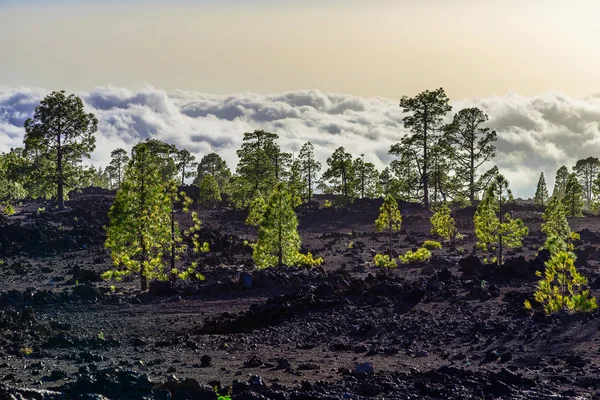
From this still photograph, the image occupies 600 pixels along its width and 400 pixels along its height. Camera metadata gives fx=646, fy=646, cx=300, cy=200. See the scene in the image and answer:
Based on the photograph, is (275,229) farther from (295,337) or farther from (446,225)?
(446,225)

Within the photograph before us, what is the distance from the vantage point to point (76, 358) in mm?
16797

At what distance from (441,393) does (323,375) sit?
283 cm

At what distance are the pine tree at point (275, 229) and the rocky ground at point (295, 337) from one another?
219cm

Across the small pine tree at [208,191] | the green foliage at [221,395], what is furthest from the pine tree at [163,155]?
the green foliage at [221,395]

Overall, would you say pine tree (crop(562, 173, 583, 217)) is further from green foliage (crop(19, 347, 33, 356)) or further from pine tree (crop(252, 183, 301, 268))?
green foliage (crop(19, 347, 33, 356))

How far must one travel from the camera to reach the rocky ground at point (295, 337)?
13.2 m

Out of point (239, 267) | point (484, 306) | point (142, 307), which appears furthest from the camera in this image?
point (239, 267)

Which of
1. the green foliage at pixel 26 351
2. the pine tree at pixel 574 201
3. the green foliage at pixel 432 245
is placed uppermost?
the pine tree at pixel 574 201

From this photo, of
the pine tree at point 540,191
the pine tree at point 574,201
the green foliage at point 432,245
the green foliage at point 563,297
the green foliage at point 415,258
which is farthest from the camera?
the pine tree at point 540,191

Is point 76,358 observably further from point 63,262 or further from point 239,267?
point 63,262

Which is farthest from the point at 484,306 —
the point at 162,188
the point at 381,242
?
the point at 381,242

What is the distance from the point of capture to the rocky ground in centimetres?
1320

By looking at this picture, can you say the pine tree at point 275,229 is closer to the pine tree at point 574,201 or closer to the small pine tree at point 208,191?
the pine tree at point 574,201

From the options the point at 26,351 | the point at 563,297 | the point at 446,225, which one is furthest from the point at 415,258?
the point at 26,351
